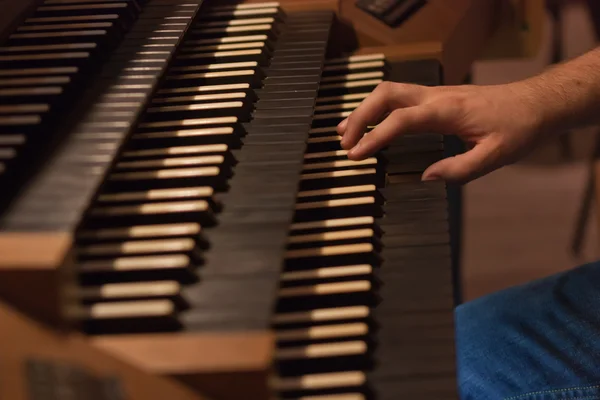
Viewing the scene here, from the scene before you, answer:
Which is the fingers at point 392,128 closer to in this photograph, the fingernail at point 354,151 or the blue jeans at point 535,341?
the fingernail at point 354,151

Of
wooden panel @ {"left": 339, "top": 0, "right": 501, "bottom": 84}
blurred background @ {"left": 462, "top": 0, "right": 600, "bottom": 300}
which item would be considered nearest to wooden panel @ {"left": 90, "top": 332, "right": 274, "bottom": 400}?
wooden panel @ {"left": 339, "top": 0, "right": 501, "bottom": 84}

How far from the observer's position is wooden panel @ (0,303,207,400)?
A: 0.57m

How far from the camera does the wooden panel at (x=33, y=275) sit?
1.86 feet

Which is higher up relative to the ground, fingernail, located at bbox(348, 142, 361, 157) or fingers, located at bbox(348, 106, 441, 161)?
fingers, located at bbox(348, 106, 441, 161)

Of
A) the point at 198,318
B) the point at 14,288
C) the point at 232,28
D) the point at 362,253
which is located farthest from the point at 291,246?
the point at 232,28

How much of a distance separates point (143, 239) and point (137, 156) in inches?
6.2

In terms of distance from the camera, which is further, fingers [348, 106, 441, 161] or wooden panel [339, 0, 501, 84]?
wooden panel [339, 0, 501, 84]

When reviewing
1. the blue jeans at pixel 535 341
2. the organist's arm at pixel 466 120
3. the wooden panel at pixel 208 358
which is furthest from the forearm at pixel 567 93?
the wooden panel at pixel 208 358

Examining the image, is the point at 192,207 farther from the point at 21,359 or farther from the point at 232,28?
the point at 232,28

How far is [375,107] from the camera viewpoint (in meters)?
0.95

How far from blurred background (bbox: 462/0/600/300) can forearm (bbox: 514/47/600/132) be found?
1006 millimetres

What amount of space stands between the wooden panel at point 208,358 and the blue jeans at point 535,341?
0.46 metres

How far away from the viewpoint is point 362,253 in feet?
2.58

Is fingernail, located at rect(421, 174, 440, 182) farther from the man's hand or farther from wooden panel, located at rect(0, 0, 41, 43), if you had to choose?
wooden panel, located at rect(0, 0, 41, 43)
